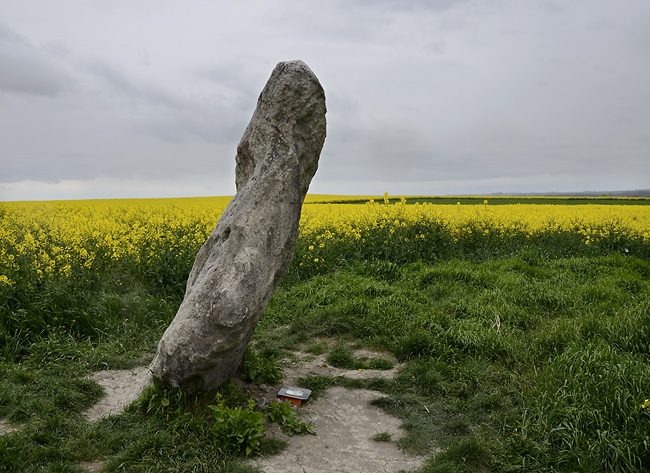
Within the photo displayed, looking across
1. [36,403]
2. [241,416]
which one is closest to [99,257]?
[36,403]

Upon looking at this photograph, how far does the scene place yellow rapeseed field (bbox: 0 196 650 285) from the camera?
7688 millimetres

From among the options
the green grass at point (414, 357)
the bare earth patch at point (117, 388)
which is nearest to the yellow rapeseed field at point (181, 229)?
the green grass at point (414, 357)

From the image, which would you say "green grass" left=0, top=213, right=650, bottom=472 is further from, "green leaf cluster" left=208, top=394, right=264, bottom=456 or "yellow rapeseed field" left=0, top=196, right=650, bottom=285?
"yellow rapeseed field" left=0, top=196, right=650, bottom=285

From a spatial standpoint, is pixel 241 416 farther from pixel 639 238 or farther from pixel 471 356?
pixel 639 238

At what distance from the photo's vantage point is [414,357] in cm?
593

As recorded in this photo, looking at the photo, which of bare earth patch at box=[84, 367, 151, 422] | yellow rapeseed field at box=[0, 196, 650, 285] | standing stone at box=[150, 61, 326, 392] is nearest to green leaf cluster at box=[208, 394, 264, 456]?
standing stone at box=[150, 61, 326, 392]

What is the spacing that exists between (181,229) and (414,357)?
6645 mm

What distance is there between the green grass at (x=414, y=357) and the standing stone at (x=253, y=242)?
0.44 metres

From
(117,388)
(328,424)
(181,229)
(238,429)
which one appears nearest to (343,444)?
(328,424)

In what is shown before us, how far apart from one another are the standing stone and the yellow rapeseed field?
12.9 ft

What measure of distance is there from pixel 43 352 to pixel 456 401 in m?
5.02

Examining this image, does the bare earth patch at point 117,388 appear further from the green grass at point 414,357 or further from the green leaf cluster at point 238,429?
the green leaf cluster at point 238,429

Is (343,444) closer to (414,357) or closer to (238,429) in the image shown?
(238,429)

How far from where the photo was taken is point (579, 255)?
12211 millimetres
